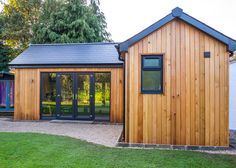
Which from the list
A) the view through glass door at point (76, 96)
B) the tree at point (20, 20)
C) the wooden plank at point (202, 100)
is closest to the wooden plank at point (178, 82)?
the wooden plank at point (202, 100)

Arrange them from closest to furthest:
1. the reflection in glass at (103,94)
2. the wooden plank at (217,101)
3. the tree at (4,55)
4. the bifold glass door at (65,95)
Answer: the wooden plank at (217,101) < the reflection in glass at (103,94) < the bifold glass door at (65,95) < the tree at (4,55)

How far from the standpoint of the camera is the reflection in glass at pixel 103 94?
1186 cm

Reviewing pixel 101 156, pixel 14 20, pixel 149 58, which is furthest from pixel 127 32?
pixel 101 156

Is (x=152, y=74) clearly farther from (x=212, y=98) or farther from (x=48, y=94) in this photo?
(x=48, y=94)

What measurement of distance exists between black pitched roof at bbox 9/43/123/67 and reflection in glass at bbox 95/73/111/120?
2.38 ft

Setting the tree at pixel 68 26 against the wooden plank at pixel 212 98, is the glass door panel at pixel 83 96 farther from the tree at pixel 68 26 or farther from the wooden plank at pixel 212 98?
the tree at pixel 68 26

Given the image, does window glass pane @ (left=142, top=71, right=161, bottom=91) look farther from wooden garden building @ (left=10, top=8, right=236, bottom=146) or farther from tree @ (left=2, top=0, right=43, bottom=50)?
tree @ (left=2, top=0, right=43, bottom=50)

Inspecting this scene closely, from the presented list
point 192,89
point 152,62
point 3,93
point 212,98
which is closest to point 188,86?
point 192,89

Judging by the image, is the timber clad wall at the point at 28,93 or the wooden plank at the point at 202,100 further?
the timber clad wall at the point at 28,93

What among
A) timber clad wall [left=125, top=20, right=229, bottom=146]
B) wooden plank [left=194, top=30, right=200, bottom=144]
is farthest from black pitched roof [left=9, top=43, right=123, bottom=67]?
wooden plank [left=194, top=30, right=200, bottom=144]

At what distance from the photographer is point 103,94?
1188 cm

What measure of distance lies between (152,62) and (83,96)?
569 cm

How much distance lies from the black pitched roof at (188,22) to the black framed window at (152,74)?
58 cm

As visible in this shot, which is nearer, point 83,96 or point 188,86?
point 188,86
